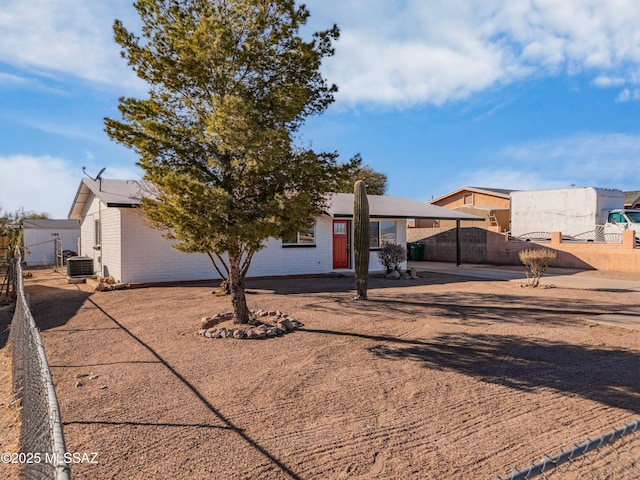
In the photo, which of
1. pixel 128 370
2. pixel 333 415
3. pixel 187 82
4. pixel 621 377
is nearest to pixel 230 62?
pixel 187 82

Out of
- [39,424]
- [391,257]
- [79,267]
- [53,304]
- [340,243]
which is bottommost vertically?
[39,424]

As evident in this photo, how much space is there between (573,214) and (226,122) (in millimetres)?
25526

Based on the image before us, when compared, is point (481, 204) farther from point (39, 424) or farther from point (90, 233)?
point (39, 424)

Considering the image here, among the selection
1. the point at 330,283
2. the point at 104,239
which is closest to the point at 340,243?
the point at 330,283

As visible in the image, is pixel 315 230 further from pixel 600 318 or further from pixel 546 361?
pixel 546 361

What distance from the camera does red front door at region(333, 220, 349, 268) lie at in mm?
19270

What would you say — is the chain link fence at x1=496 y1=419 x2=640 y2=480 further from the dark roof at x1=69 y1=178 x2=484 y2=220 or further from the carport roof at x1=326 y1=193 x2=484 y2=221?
the carport roof at x1=326 y1=193 x2=484 y2=221

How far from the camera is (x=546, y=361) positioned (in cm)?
652

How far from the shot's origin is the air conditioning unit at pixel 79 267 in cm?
1738

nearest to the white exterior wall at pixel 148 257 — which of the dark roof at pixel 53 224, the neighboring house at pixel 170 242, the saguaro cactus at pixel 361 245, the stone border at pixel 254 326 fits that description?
the neighboring house at pixel 170 242

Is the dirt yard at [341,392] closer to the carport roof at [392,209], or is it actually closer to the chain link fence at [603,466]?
the chain link fence at [603,466]

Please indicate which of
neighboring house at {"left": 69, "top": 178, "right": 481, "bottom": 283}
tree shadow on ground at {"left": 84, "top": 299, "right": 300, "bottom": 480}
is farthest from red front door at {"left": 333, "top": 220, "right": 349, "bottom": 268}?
tree shadow on ground at {"left": 84, "top": 299, "right": 300, "bottom": 480}

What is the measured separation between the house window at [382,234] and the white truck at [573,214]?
36.0 ft

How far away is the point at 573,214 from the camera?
86.2 feet
